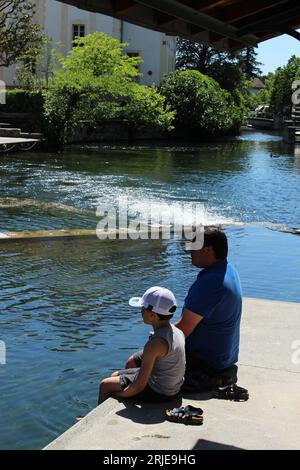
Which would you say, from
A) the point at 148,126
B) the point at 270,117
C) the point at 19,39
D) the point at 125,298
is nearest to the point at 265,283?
the point at 125,298

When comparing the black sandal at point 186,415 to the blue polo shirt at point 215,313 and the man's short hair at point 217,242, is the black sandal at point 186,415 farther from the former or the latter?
the man's short hair at point 217,242

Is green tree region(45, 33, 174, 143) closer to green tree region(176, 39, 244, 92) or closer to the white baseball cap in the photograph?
green tree region(176, 39, 244, 92)

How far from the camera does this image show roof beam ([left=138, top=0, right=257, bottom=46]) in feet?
19.0

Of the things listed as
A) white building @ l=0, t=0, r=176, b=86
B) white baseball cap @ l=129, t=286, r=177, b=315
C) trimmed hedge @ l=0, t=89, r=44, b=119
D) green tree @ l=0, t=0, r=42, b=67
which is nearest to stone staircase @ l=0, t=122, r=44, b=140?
trimmed hedge @ l=0, t=89, r=44, b=119

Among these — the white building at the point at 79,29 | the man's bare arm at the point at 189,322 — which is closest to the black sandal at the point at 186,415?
the man's bare arm at the point at 189,322

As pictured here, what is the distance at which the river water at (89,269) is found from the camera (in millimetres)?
5766

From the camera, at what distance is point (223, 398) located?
4.92 m

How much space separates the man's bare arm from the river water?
110cm

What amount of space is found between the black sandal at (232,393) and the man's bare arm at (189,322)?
1.51 ft

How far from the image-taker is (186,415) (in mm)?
4430

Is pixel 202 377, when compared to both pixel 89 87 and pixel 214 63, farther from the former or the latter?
pixel 214 63

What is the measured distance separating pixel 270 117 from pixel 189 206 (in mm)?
83855

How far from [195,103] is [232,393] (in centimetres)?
4474
